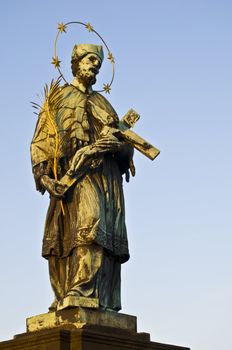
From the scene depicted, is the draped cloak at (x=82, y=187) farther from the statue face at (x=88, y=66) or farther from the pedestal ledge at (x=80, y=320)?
the pedestal ledge at (x=80, y=320)

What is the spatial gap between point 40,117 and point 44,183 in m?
1.05

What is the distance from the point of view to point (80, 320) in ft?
35.5

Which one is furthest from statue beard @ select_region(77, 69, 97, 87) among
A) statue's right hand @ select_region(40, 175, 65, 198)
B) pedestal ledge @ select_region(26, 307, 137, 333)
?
pedestal ledge @ select_region(26, 307, 137, 333)

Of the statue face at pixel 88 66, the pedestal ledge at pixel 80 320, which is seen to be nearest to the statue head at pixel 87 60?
the statue face at pixel 88 66

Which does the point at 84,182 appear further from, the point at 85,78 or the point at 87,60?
the point at 87,60

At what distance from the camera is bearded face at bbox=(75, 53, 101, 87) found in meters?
12.7

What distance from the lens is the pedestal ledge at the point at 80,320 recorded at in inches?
428

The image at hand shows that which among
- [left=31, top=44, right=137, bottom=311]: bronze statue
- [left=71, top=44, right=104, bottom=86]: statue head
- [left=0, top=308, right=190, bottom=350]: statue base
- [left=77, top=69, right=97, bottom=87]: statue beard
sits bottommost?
[left=0, top=308, right=190, bottom=350]: statue base

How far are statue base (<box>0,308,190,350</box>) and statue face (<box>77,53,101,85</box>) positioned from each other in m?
3.62

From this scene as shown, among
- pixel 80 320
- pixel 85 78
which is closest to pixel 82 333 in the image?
pixel 80 320

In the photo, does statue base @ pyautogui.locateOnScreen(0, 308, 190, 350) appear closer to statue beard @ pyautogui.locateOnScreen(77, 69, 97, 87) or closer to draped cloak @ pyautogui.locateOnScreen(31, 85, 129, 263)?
draped cloak @ pyautogui.locateOnScreen(31, 85, 129, 263)

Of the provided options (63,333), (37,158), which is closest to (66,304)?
(63,333)

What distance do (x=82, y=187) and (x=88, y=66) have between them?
195 centimetres

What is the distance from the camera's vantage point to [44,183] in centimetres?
1196
